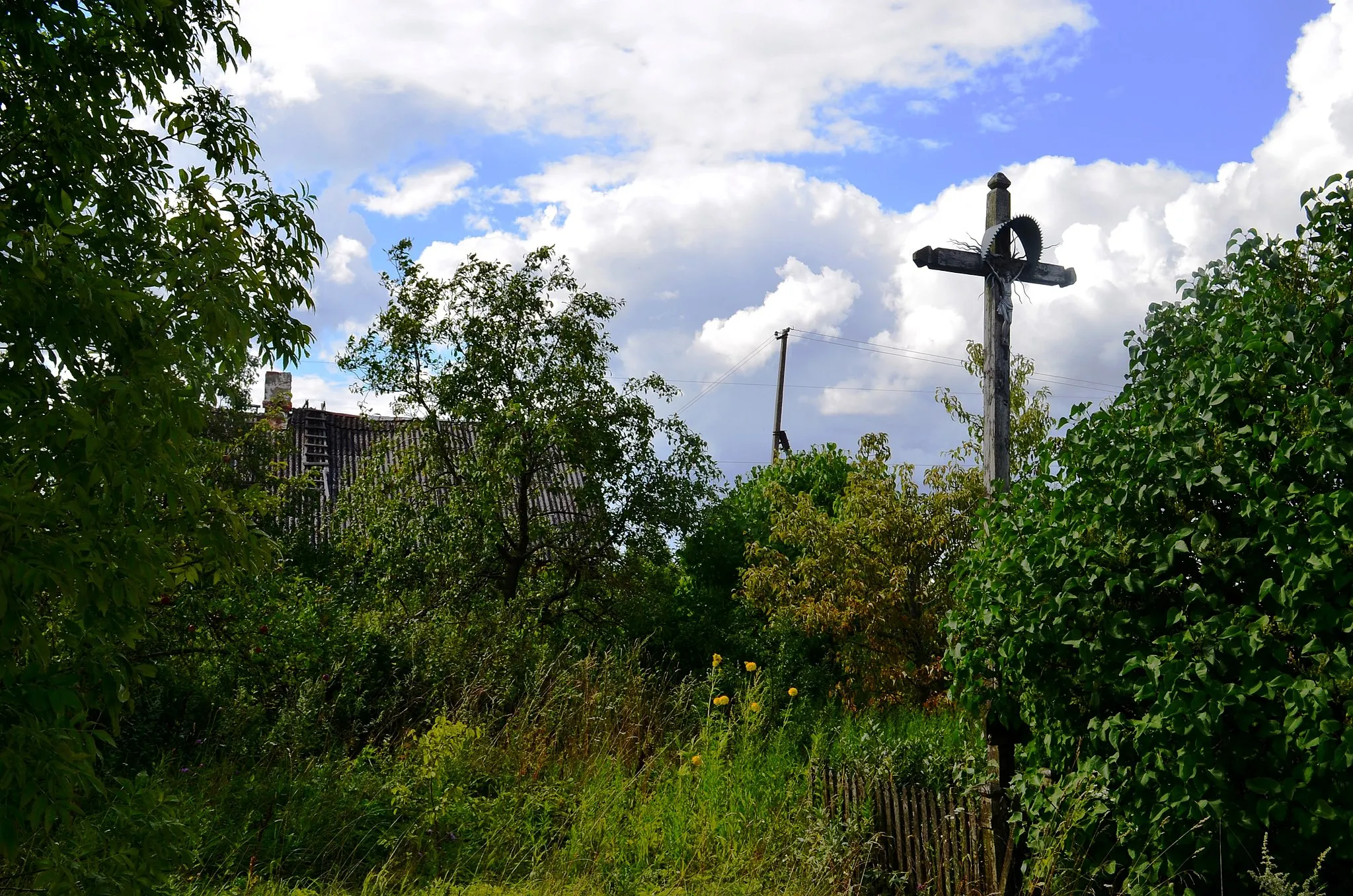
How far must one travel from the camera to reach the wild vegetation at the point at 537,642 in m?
3.69

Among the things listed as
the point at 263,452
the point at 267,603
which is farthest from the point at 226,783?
the point at 263,452

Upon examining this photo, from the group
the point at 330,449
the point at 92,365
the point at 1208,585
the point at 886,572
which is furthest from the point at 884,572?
the point at 330,449

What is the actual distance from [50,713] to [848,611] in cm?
790

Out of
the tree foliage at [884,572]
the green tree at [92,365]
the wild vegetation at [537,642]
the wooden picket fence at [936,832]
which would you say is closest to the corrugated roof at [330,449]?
the tree foliage at [884,572]

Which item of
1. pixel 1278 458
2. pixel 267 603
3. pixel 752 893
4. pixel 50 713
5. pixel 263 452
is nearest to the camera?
pixel 50 713

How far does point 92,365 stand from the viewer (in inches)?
153

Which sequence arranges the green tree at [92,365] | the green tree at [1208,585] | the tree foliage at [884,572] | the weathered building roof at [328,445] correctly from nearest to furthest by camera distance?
1. the green tree at [92,365]
2. the green tree at [1208,585]
3. the tree foliage at [884,572]
4. the weathered building roof at [328,445]

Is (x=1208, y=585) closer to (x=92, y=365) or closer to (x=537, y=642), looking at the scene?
(x=92, y=365)

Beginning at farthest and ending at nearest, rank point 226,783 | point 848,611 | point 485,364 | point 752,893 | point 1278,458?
point 485,364, point 848,611, point 226,783, point 752,893, point 1278,458

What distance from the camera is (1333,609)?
14.5 feet

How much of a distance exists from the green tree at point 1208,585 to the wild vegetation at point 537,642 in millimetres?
20

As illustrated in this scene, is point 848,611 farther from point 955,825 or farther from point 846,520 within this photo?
point 955,825

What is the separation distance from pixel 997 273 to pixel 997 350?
599 millimetres

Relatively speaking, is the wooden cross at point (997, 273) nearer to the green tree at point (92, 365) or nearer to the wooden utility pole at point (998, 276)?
the wooden utility pole at point (998, 276)
